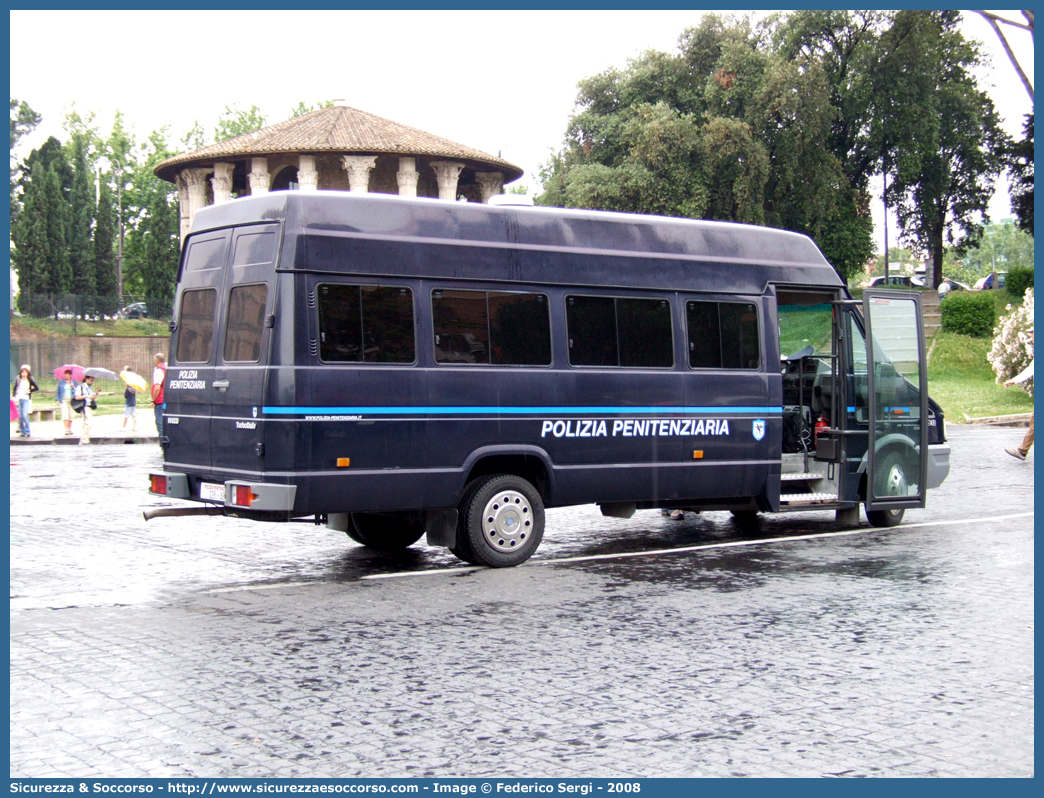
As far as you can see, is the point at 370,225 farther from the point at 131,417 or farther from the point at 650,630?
the point at 131,417

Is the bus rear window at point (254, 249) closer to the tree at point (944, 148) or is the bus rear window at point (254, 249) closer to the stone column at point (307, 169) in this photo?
the stone column at point (307, 169)

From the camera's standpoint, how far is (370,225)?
9.25 m

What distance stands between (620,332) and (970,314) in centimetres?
4638

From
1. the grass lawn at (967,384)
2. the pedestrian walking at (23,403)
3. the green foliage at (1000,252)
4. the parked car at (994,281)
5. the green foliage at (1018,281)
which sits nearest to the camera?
the pedestrian walking at (23,403)

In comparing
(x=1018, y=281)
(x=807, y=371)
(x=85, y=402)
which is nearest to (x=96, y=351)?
(x=85, y=402)

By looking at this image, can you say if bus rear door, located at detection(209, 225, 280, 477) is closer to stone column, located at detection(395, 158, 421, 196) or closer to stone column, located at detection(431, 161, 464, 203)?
stone column, located at detection(395, 158, 421, 196)

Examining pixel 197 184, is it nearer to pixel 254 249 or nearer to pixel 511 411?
Result: pixel 254 249

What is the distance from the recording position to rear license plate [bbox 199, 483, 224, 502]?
9234mm

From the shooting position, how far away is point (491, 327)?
9844 millimetres

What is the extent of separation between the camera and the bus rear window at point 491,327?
958 centimetres

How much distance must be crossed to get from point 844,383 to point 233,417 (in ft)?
19.9

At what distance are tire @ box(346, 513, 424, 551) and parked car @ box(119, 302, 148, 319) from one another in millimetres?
50455

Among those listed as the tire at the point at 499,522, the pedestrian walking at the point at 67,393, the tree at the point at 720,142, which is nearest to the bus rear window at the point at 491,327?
the tire at the point at 499,522

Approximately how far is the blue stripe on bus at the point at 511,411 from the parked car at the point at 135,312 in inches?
2035
